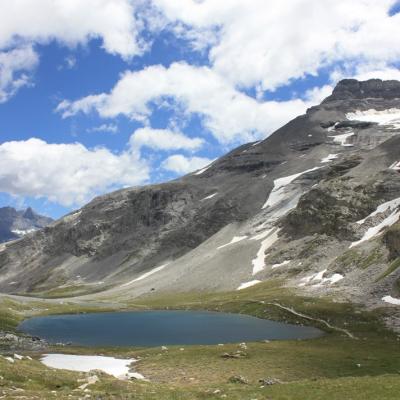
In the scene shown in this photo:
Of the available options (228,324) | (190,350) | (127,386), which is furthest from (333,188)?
(127,386)

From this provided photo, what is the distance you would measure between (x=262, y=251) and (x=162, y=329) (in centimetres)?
9223

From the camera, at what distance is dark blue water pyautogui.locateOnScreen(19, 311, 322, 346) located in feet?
240

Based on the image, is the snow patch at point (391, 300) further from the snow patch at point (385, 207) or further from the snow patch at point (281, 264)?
the snow patch at point (385, 207)

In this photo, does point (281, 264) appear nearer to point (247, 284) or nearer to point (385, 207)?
point (247, 284)

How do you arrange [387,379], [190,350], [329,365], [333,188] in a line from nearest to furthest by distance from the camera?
[387,379], [329,365], [190,350], [333,188]

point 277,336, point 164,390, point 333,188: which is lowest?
point 277,336

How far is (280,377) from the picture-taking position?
4131 centimetres

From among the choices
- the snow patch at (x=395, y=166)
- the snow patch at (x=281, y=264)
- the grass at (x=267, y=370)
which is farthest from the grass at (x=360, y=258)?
the snow patch at (x=395, y=166)

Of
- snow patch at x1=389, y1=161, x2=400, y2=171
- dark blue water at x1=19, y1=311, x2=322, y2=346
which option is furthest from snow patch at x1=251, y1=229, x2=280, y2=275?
dark blue water at x1=19, y1=311, x2=322, y2=346

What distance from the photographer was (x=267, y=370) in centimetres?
4391

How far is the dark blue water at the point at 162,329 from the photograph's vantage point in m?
73.1

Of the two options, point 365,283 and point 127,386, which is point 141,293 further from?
point 127,386

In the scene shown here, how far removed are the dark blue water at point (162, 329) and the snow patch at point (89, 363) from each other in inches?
672

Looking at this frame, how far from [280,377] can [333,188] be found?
478 ft
